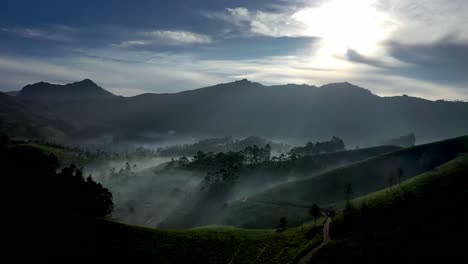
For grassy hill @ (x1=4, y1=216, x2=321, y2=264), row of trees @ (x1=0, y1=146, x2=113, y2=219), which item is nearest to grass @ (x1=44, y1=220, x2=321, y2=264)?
grassy hill @ (x1=4, y1=216, x2=321, y2=264)

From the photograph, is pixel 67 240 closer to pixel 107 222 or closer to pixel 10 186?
pixel 107 222

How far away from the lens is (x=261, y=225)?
179625mm

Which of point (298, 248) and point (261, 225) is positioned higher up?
point (298, 248)

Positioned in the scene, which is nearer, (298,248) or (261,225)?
(298,248)

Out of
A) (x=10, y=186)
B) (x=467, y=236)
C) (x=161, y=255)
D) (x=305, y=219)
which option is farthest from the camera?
(x=305, y=219)

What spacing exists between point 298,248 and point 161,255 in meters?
39.4

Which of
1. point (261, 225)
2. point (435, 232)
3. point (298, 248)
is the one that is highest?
point (435, 232)

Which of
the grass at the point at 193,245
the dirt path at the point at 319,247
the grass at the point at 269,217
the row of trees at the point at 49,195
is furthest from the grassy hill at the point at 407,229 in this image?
the row of trees at the point at 49,195

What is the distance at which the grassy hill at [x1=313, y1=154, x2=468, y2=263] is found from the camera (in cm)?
9406

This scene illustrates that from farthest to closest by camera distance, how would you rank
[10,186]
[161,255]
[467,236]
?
[10,186]
[161,255]
[467,236]

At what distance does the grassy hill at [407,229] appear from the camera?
3703 inches

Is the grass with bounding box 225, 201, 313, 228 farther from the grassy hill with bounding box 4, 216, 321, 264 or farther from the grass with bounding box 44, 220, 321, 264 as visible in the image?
the grassy hill with bounding box 4, 216, 321, 264

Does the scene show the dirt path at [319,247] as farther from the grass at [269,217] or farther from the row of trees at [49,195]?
the row of trees at [49,195]

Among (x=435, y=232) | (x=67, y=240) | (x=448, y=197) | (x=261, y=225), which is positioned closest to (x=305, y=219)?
(x=261, y=225)
